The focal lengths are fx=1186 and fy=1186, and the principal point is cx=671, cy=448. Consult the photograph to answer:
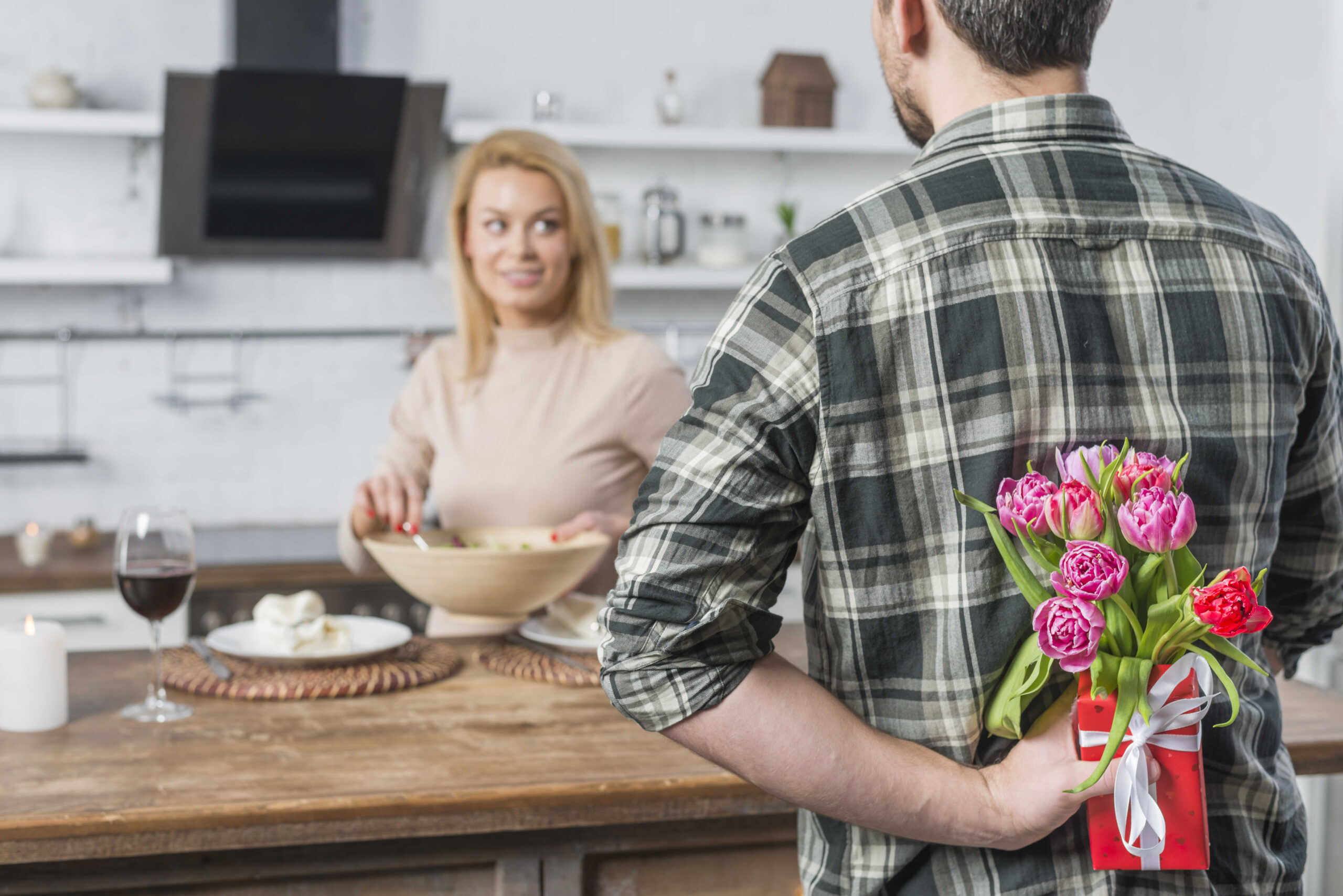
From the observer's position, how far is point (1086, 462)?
2.30 feet

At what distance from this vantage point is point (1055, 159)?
2.52 feet

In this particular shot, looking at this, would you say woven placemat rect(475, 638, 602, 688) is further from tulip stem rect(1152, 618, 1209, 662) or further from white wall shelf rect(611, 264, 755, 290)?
white wall shelf rect(611, 264, 755, 290)

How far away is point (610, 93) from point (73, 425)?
1.84 meters

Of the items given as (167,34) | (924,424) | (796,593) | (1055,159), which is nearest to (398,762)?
(924,424)

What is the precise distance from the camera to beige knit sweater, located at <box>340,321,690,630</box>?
2086 mm

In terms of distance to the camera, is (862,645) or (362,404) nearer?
(862,645)

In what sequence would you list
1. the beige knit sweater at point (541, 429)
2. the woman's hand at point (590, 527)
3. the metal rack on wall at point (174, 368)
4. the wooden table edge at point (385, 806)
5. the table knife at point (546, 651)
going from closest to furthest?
the wooden table edge at point (385, 806), the table knife at point (546, 651), the woman's hand at point (590, 527), the beige knit sweater at point (541, 429), the metal rack on wall at point (174, 368)

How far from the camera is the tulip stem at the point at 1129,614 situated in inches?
27.6

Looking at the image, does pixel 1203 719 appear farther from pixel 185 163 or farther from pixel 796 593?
pixel 185 163

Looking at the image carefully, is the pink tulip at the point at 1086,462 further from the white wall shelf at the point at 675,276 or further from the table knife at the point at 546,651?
the white wall shelf at the point at 675,276

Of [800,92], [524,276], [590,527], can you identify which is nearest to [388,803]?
[590,527]

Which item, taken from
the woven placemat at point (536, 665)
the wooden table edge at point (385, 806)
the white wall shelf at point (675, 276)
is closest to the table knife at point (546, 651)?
the woven placemat at point (536, 665)

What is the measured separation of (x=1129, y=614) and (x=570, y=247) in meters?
1.59

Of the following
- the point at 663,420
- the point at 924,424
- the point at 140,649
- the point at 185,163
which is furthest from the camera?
the point at 185,163
